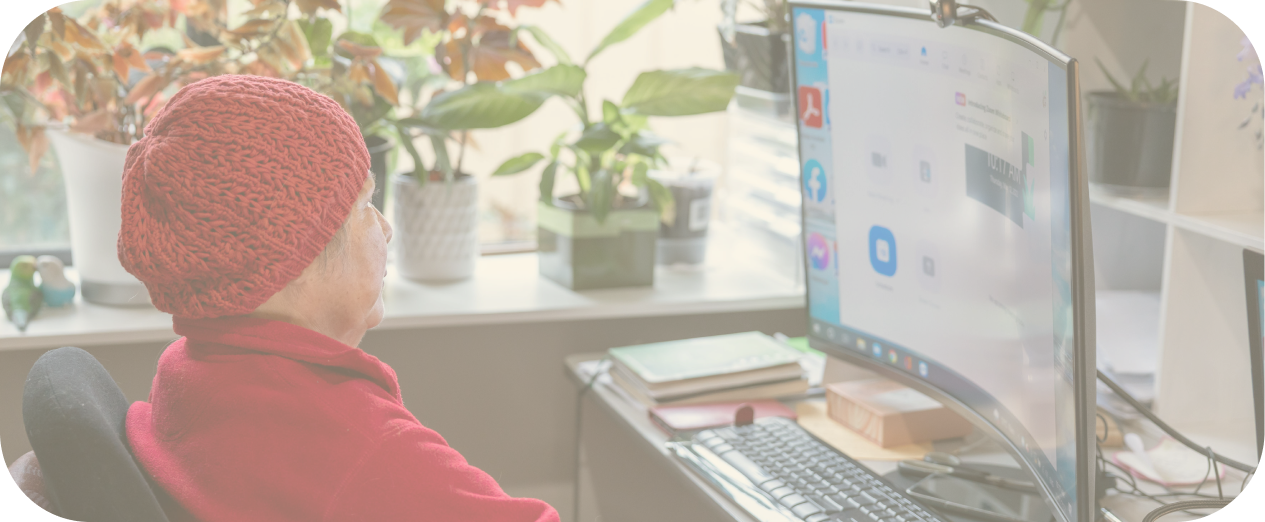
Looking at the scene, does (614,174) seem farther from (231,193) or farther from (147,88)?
(231,193)

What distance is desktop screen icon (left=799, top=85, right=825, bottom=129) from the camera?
131 cm

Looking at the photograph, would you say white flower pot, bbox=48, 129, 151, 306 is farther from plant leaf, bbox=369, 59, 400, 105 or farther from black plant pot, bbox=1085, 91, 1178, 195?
black plant pot, bbox=1085, 91, 1178, 195

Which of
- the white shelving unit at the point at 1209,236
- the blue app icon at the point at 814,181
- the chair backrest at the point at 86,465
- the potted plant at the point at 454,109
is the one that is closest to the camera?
the chair backrest at the point at 86,465

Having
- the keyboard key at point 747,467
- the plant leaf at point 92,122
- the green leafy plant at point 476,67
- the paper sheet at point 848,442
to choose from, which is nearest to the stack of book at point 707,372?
the paper sheet at point 848,442

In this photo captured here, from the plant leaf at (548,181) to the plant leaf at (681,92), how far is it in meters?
0.16

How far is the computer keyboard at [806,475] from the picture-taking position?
1.06 meters

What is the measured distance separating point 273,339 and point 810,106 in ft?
2.53

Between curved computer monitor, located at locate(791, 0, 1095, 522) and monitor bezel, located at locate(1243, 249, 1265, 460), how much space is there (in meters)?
0.23

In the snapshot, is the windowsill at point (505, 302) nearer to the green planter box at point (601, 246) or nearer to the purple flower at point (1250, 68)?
the green planter box at point (601, 246)

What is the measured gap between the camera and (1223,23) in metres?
1.09

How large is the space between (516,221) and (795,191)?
3.26ft

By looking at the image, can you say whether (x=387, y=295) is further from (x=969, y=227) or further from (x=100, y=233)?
(x=969, y=227)

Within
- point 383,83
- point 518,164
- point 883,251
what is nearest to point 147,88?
point 383,83

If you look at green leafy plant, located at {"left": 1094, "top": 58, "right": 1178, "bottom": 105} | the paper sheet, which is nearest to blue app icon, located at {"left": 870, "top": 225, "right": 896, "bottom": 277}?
the paper sheet
